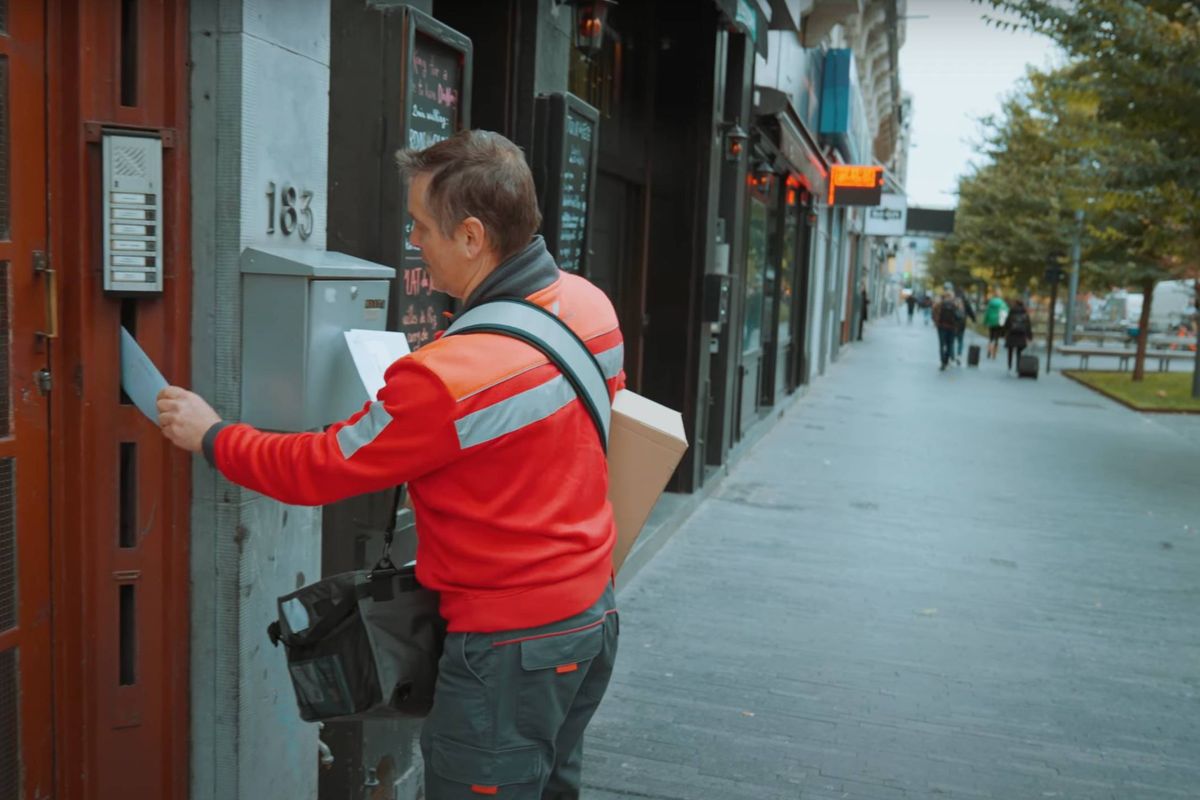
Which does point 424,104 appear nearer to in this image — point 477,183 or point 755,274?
point 477,183

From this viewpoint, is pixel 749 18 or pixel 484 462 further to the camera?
pixel 749 18

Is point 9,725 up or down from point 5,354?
down

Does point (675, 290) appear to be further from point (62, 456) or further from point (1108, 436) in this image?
point (1108, 436)

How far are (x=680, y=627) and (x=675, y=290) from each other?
134 inches

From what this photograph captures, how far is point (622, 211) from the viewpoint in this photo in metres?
8.48

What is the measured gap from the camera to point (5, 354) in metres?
2.43

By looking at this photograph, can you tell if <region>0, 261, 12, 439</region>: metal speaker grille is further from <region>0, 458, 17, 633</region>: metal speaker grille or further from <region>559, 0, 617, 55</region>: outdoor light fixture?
<region>559, 0, 617, 55</region>: outdoor light fixture

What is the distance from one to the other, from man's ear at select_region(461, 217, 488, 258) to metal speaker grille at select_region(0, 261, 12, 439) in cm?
99

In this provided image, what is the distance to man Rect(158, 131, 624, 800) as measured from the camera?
209cm

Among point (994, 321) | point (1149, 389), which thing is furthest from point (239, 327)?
point (994, 321)

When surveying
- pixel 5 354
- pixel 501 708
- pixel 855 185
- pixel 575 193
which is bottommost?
pixel 501 708

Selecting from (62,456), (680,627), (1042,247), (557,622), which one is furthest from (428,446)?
(1042,247)

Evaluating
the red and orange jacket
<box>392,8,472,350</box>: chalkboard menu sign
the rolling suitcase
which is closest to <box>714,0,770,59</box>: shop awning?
<box>392,8,472,350</box>: chalkboard menu sign

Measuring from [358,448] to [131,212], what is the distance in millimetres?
890
